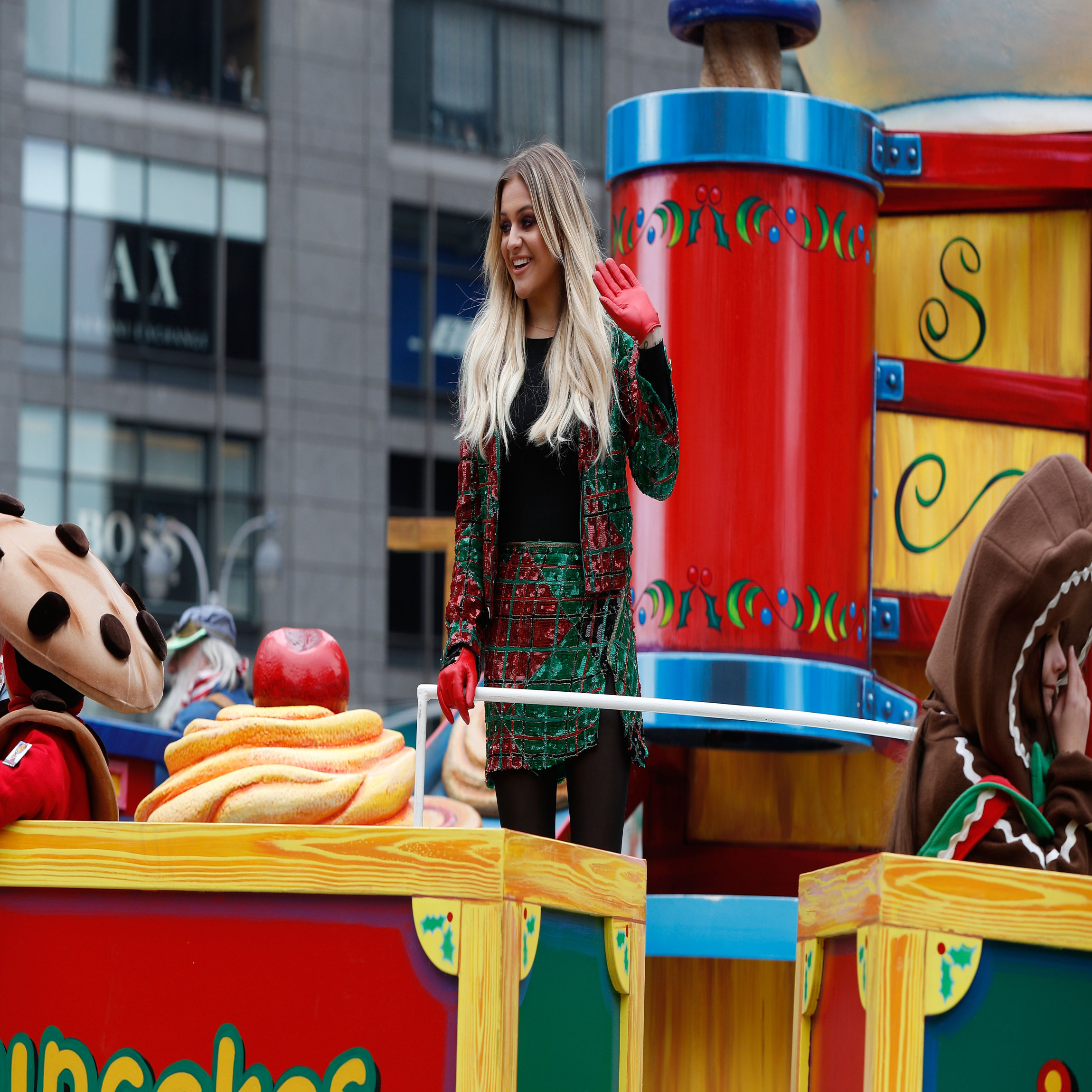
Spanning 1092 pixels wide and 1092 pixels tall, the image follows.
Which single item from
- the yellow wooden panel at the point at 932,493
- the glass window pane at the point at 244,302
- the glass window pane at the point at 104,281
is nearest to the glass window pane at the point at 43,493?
the glass window pane at the point at 104,281

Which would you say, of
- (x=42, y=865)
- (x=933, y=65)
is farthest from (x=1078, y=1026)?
(x=933, y=65)

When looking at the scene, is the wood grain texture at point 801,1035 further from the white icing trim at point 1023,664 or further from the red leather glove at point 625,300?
the red leather glove at point 625,300

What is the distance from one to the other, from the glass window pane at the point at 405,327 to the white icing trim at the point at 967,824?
30.7m

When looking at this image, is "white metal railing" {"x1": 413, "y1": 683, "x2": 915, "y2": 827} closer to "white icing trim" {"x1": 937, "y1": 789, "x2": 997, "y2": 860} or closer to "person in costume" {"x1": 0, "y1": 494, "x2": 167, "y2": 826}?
"white icing trim" {"x1": 937, "y1": 789, "x2": 997, "y2": 860}

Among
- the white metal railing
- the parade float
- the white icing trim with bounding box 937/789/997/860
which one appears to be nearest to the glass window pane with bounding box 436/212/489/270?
the parade float

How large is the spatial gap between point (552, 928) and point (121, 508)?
29.2 meters

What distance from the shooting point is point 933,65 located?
6.08 m

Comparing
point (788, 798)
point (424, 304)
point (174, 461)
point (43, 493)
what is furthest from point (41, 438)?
point (788, 798)

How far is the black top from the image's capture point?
3.78 meters

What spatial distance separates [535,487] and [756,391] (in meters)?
1.63

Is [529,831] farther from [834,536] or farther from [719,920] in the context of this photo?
[834,536]

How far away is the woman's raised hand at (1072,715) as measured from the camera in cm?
336

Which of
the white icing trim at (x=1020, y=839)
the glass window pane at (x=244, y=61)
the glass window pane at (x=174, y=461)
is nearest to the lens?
the white icing trim at (x=1020, y=839)

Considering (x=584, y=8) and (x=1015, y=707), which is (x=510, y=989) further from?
(x=584, y=8)
